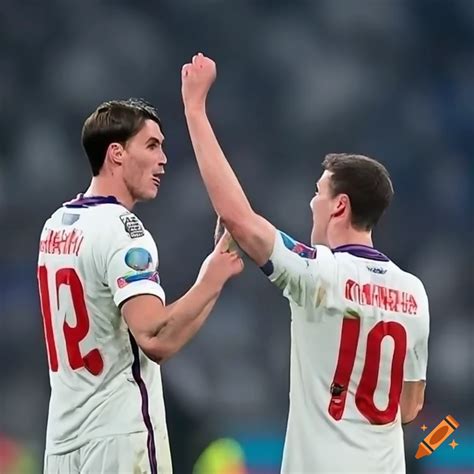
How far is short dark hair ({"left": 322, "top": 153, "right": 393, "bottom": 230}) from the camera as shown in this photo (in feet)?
7.04

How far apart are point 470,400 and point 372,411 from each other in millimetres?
2354

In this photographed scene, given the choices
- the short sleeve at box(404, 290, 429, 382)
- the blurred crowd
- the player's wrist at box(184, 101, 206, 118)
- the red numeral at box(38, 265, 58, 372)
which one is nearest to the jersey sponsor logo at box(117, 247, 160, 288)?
the red numeral at box(38, 265, 58, 372)

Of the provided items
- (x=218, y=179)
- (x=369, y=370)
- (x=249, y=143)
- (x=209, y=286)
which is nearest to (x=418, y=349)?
(x=369, y=370)

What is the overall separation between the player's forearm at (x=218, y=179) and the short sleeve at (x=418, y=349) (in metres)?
0.46

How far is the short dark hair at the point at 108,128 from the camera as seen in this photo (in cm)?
235

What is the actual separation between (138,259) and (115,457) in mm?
420

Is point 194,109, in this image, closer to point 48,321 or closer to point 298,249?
point 298,249

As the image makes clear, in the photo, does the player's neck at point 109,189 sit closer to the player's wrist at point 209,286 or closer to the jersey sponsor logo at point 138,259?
the jersey sponsor logo at point 138,259

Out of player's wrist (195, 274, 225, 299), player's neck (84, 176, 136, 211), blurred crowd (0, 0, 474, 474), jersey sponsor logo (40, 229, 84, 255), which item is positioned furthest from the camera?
blurred crowd (0, 0, 474, 474)

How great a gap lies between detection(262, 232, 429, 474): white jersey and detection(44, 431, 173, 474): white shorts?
0.31 meters

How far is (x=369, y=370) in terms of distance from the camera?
207cm

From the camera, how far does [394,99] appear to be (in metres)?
4.41

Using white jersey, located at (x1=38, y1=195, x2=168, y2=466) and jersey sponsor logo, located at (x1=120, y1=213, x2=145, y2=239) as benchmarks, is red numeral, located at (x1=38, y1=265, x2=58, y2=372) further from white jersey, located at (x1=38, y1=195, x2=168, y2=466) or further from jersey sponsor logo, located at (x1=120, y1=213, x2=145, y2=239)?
jersey sponsor logo, located at (x1=120, y1=213, x2=145, y2=239)

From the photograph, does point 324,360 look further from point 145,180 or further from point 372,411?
point 145,180
